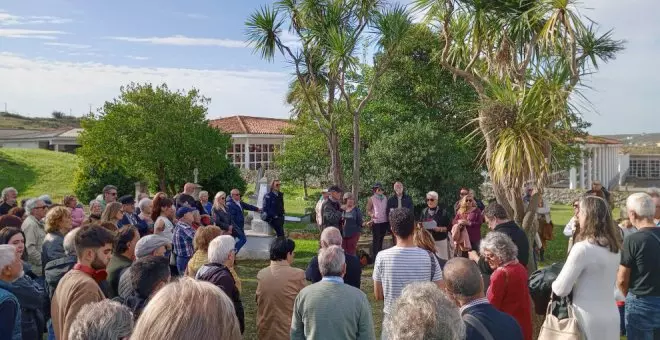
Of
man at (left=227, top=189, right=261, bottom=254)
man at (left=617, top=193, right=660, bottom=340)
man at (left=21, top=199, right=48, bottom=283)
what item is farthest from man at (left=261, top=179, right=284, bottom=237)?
man at (left=617, top=193, right=660, bottom=340)

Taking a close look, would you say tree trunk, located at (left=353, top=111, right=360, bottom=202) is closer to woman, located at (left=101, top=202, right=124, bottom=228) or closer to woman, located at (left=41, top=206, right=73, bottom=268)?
woman, located at (left=101, top=202, right=124, bottom=228)

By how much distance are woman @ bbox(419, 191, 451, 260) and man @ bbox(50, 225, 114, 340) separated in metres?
5.68

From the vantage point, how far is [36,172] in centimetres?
3394

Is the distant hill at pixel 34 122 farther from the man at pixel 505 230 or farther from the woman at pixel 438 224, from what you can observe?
the man at pixel 505 230

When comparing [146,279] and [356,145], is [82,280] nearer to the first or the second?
[146,279]

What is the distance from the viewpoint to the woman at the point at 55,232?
18.5 feet

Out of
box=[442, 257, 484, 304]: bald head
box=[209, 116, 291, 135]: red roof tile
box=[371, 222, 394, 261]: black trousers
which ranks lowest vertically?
box=[371, 222, 394, 261]: black trousers

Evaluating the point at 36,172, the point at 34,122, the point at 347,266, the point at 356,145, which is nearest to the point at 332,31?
the point at 356,145

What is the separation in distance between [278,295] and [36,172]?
112ft

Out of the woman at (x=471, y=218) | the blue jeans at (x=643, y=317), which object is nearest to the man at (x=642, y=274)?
the blue jeans at (x=643, y=317)

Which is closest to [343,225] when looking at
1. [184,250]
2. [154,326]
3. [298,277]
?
[184,250]

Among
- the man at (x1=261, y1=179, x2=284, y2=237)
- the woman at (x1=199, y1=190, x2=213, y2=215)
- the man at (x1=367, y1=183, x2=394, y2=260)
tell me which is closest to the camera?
the woman at (x1=199, y1=190, x2=213, y2=215)

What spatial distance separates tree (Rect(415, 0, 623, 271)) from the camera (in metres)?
7.16

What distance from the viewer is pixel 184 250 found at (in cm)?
652
